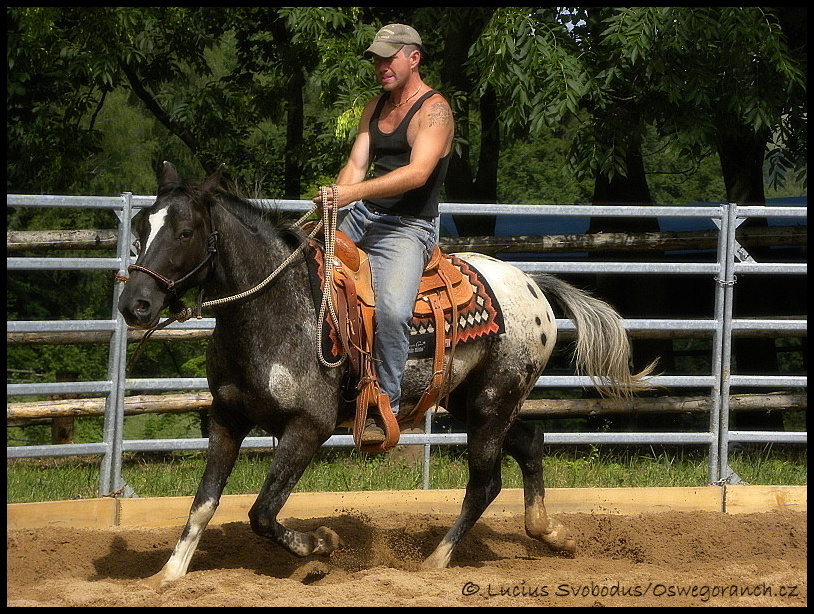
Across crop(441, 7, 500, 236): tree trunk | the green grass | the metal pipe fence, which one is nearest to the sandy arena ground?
the metal pipe fence

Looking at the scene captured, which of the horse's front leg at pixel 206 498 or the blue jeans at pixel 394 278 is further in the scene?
the blue jeans at pixel 394 278

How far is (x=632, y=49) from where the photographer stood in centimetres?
802

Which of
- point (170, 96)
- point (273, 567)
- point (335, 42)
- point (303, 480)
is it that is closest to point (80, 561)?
point (273, 567)

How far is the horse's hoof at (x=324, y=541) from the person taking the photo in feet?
16.7

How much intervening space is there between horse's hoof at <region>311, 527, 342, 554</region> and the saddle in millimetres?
483

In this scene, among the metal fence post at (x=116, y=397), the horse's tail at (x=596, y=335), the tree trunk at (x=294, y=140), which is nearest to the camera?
the horse's tail at (x=596, y=335)

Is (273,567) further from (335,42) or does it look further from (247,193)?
(335,42)

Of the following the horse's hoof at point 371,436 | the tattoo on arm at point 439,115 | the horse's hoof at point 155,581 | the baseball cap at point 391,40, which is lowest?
the horse's hoof at point 155,581

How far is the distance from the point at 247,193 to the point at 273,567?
2.06 m

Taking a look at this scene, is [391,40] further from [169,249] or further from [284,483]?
[284,483]

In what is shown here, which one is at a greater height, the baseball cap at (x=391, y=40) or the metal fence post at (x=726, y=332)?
the baseball cap at (x=391, y=40)

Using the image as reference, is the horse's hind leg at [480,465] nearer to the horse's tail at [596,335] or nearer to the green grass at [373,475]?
the horse's tail at [596,335]

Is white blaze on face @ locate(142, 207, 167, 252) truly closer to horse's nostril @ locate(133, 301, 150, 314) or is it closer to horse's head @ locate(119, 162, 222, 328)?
horse's head @ locate(119, 162, 222, 328)

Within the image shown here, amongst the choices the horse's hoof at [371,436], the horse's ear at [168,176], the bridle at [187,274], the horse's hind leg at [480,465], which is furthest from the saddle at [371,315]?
the horse's ear at [168,176]
